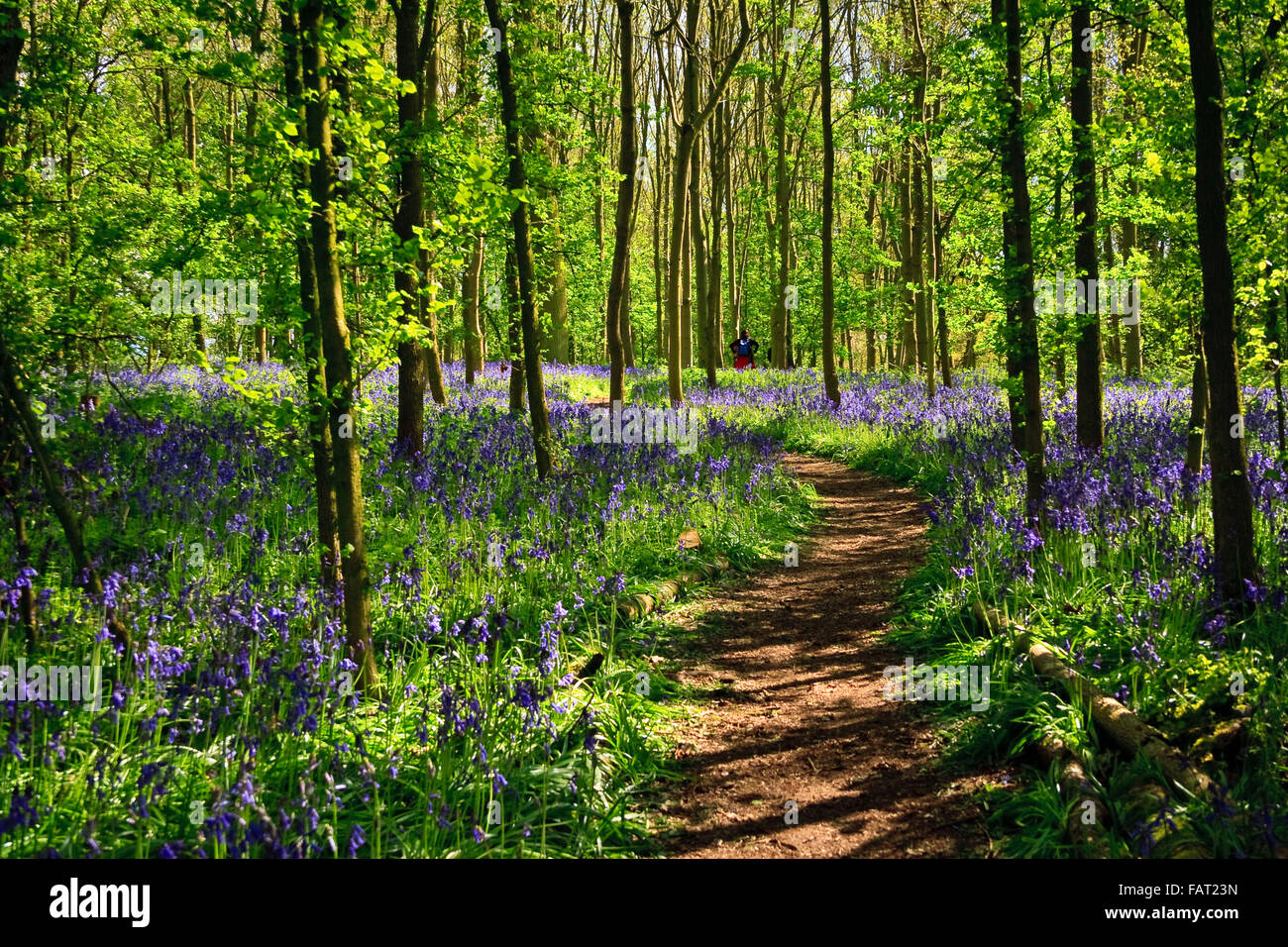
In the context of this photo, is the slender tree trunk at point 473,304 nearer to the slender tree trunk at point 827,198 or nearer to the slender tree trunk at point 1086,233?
the slender tree trunk at point 827,198

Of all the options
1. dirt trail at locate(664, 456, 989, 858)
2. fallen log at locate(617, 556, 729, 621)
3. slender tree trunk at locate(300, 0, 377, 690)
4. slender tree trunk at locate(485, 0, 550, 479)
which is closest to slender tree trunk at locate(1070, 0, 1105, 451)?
dirt trail at locate(664, 456, 989, 858)

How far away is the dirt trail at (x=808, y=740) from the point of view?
3.73 m

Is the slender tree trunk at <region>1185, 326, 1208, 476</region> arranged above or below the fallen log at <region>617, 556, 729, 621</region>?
above

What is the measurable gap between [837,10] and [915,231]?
793cm

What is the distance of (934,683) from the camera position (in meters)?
5.21

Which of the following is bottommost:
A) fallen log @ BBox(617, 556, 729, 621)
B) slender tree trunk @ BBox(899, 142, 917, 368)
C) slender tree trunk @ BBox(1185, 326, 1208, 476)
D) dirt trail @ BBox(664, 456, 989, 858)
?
dirt trail @ BBox(664, 456, 989, 858)

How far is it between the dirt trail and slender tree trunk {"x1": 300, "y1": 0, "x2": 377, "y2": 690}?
1962 millimetres

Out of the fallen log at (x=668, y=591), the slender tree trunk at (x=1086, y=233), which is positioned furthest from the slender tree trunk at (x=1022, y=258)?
the fallen log at (x=668, y=591)

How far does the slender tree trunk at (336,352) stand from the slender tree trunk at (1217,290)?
491cm

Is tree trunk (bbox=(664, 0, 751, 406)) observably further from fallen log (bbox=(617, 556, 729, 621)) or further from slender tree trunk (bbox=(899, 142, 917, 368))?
fallen log (bbox=(617, 556, 729, 621))

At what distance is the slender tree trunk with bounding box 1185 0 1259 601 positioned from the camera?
4.84 m

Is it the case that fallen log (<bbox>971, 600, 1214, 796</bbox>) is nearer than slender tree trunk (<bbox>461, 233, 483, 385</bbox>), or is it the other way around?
fallen log (<bbox>971, 600, 1214, 796</bbox>)
